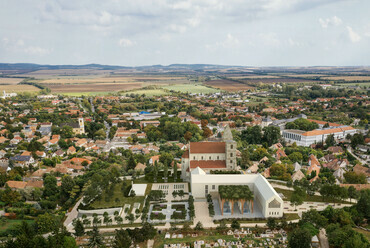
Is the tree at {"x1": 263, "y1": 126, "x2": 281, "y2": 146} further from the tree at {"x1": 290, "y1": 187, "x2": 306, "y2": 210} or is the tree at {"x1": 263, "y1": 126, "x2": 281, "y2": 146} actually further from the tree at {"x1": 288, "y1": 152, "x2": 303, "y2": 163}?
the tree at {"x1": 290, "y1": 187, "x2": 306, "y2": 210}

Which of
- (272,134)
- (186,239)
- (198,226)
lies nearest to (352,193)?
(198,226)

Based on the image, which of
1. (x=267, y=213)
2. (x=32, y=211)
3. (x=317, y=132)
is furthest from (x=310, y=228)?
(x=317, y=132)

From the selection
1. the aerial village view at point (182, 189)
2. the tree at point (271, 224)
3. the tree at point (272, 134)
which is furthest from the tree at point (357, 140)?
the tree at point (271, 224)

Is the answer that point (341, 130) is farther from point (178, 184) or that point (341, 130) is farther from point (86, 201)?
point (86, 201)

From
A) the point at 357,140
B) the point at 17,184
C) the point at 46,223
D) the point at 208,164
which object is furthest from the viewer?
the point at 357,140

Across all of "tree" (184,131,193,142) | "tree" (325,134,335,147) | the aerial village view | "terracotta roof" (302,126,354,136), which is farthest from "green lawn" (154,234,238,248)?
"terracotta roof" (302,126,354,136)

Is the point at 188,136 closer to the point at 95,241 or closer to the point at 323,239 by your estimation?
the point at 323,239
